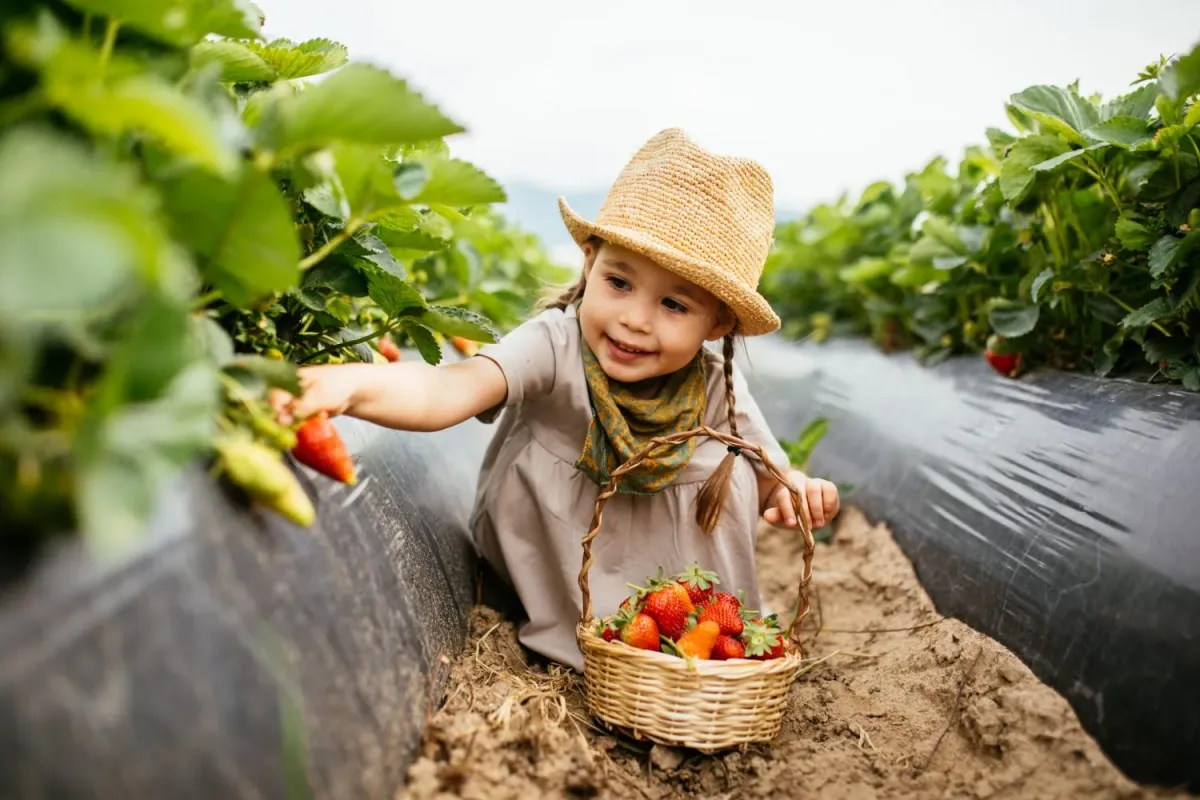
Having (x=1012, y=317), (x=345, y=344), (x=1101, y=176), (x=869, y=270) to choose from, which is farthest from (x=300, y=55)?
(x=869, y=270)

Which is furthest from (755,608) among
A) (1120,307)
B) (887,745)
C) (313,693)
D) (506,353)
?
(313,693)

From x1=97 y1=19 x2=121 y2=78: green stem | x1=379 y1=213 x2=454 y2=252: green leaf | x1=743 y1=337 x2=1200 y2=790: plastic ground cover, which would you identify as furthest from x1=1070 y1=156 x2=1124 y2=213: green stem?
x1=97 y1=19 x2=121 y2=78: green stem

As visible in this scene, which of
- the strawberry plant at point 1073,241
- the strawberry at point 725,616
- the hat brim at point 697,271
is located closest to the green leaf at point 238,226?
the hat brim at point 697,271

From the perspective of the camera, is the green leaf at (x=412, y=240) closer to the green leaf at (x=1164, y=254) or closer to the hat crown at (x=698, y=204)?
the hat crown at (x=698, y=204)

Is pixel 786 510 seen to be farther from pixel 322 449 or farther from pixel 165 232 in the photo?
pixel 165 232

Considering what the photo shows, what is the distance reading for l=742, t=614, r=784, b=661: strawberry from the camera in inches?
58.1

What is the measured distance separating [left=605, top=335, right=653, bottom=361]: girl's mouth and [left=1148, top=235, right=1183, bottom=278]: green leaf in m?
0.90

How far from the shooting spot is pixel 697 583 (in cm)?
161

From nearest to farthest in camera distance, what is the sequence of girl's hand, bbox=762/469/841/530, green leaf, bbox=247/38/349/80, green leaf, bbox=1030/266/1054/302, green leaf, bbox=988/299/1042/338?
green leaf, bbox=247/38/349/80 → girl's hand, bbox=762/469/841/530 → green leaf, bbox=1030/266/1054/302 → green leaf, bbox=988/299/1042/338

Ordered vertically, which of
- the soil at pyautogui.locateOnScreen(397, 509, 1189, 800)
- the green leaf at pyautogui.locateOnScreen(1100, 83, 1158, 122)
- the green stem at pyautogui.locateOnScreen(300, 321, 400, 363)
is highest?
the green leaf at pyautogui.locateOnScreen(1100, 83, 1158, 122)

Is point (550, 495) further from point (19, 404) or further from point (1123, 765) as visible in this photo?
point (19, 404)

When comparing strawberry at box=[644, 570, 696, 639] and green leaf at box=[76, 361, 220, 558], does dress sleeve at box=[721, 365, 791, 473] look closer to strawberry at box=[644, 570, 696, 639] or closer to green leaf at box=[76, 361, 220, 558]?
strawberry at box=[644, 570, 696, 639]

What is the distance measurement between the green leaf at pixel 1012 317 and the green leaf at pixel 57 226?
195 cm

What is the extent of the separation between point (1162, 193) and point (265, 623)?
5.75ft
